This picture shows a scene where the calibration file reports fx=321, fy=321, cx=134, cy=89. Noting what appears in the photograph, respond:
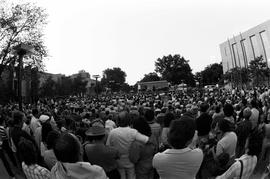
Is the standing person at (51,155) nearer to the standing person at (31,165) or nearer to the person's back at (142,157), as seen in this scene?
the standing person at (31,165)

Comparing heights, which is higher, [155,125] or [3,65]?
[3,65]

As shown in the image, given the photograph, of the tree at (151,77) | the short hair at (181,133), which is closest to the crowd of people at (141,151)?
the short hair at (181,133)

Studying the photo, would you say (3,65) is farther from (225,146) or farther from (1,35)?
(225,146)

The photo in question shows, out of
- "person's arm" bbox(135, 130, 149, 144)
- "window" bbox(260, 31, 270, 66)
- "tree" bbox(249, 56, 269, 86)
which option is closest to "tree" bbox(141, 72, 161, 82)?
"window" bbox(260, 31, 270, 66)

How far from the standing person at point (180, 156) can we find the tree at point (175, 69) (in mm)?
109728

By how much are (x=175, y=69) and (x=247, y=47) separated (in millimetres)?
35475

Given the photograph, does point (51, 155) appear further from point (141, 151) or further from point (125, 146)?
point (141, 151)

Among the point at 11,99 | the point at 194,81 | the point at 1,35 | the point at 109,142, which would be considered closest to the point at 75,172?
the point at 109,142

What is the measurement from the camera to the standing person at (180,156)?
3148 mm

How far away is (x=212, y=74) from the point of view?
4582 inches

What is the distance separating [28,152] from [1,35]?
28272 mm

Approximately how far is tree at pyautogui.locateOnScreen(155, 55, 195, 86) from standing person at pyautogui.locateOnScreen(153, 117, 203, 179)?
10973cm

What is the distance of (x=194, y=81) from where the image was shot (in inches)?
4651

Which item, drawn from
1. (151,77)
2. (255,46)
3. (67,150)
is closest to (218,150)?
(67,150)
